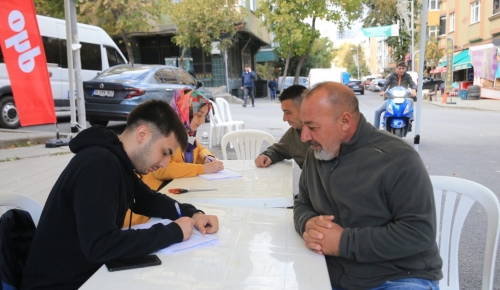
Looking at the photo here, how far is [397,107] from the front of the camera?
789cm

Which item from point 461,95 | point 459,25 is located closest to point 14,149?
point 461,95

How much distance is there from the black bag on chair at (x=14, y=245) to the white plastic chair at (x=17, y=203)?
0.48m

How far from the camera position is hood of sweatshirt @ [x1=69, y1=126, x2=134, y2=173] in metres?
1.69

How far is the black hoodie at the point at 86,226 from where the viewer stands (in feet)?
5.08

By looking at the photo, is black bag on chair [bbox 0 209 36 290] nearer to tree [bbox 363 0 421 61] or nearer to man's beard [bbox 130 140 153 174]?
man's beard [bbox 130 140 153 174]

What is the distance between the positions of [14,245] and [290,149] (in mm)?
2204

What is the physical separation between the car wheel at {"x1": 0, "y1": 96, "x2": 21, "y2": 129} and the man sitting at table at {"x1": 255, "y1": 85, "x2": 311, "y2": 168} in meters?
8.52

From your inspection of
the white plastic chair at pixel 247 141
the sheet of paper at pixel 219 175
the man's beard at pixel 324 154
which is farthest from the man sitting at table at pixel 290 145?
the man's beard at pixel 324 154

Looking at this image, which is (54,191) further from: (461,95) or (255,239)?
(461,95)

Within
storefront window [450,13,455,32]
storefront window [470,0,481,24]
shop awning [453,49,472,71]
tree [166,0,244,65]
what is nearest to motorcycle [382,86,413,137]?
tree [166,0,244,65]

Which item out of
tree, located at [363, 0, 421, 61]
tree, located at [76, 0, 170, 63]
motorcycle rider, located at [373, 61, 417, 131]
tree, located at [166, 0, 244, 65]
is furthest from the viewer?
tree, located at [363, 0, 421, 61]

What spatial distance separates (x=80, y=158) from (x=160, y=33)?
21.2m

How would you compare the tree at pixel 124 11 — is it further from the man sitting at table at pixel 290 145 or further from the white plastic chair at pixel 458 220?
the white plastic chair at pixel 458 220

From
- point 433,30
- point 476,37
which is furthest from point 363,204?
point 433,30
